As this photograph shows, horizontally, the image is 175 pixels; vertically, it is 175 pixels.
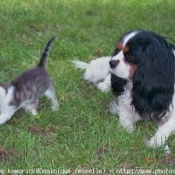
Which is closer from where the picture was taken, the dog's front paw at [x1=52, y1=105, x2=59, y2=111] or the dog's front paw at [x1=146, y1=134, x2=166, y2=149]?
the dog's front paw at [x1=146, y1=134, x2=166, y2=149]

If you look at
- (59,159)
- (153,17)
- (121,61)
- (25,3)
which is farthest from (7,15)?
(59,159)

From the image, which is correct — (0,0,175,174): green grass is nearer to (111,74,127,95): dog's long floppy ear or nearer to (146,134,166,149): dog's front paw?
(146,134,166,149): dog's front paw

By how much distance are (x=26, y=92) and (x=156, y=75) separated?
1207 millimetres

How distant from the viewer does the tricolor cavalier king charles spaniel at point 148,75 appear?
4.10m

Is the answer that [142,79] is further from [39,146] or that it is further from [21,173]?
[21,173]

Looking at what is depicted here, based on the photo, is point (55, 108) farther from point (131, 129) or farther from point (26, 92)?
point (131, 129)

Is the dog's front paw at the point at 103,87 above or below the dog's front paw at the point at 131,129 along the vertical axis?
above

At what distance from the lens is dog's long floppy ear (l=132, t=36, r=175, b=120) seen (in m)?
4.09

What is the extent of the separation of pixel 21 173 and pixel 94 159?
0.60 metres

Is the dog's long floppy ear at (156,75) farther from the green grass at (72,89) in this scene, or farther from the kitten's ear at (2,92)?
the kitten's ear at (2,92)

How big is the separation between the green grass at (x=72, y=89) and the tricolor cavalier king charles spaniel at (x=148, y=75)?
0.41 ft

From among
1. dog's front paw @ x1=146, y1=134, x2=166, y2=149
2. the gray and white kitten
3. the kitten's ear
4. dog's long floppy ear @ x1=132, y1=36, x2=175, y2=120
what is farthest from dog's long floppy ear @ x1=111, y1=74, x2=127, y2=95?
the kitten's ear

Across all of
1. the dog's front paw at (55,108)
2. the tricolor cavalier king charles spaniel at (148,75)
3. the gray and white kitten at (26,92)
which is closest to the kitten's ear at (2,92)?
the gray and white kitten at (26,92)

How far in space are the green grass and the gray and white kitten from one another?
0.36ft
